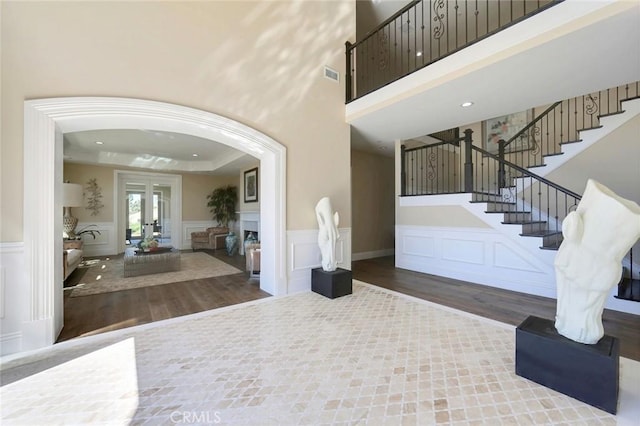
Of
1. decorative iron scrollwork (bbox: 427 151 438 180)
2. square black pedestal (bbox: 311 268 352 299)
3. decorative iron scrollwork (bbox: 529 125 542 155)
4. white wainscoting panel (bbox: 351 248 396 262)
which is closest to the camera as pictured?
square black pedestal (bbox: 311 268 352 299)

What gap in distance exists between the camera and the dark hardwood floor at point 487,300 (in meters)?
2.71

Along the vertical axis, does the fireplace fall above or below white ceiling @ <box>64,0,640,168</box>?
below

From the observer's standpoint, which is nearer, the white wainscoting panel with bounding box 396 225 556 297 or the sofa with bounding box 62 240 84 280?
the white wainscoting panel with bounding box 396 225 556 297

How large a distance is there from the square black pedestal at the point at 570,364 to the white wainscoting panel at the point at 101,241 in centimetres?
926

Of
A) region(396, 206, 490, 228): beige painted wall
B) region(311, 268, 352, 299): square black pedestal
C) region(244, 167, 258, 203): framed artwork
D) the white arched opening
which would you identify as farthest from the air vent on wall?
region(244, 167, 258, 203): framed artwork

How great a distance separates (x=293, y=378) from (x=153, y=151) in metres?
7.18

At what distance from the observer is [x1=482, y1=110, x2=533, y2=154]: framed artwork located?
20.4 ft

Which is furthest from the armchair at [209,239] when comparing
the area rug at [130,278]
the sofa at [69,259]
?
the sofa at [69,259]

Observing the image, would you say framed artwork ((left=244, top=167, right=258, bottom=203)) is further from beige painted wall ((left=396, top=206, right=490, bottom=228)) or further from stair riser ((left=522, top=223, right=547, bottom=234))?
stair riser ((left=522, top=223, right=547, bottom=234))

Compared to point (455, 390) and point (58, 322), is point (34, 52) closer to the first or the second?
point (58, 322)

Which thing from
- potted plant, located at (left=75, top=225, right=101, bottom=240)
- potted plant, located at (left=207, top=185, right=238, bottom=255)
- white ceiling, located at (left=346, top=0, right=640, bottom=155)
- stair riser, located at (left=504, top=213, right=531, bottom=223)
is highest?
white ceiling, located at (left=346, top=0, right=640, bottom=155)

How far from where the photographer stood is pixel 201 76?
3285 millimetres

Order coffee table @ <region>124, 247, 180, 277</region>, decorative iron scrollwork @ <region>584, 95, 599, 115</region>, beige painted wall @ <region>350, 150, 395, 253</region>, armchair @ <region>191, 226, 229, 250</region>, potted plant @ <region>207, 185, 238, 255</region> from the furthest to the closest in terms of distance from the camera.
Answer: potted plant @ <region>207, 185, 238, 255</region> < armchair @ <region>191, 226, 229, 250</region> < beige painted wall @ <region>350, 150, 395, 253</region> < coffee table @ <region>124, 247, 180, 277</region> < decorative iron scrollwork @ <region>584, 95, 599, 115</region>

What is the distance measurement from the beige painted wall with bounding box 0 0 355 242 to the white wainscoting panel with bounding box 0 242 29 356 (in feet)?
0.43
